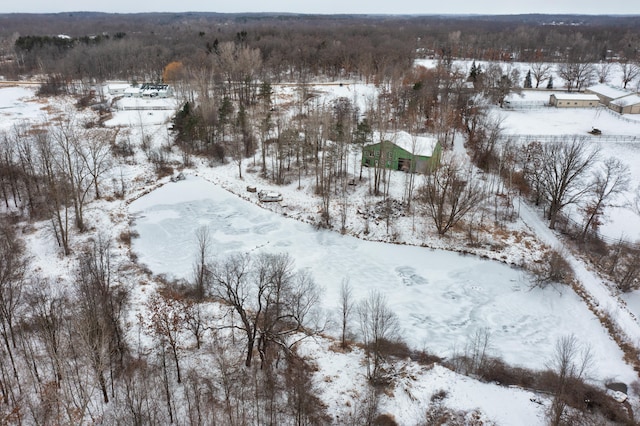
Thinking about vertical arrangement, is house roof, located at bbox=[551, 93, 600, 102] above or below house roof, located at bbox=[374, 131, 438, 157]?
above

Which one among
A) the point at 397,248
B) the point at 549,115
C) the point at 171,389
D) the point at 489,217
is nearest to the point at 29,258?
the point at 171,389

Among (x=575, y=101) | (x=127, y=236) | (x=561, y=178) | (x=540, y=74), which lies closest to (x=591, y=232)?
(x=561, y=178)

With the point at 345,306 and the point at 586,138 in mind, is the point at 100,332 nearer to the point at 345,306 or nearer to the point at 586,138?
the point at 345,306

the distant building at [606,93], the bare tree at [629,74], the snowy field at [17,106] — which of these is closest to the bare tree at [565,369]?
the distant building at [606,93]

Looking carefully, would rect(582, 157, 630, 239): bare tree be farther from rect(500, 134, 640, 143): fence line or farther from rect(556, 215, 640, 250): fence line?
rect(500, 134, 640, 143): fence line

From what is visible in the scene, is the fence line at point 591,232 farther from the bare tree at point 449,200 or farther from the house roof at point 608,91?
the house roof at point 608,91

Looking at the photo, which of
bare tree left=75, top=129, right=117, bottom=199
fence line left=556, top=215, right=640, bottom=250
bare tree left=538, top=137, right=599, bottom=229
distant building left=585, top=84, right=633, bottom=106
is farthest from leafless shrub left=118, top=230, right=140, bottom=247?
distant building left=585, top=84, right=633, bottom=106
